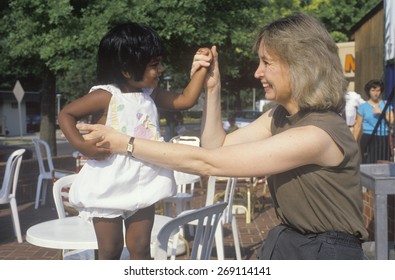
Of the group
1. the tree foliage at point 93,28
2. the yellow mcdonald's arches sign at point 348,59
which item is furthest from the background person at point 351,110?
the yellow mcdonald's arches sign at point 348,59

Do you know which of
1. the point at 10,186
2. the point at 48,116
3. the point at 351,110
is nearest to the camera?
the point at 10,186

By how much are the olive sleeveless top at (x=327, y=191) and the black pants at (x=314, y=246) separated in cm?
2

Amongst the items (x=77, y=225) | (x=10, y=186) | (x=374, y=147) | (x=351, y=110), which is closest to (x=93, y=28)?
(x=351, y=110)

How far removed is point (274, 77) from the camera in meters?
1.76

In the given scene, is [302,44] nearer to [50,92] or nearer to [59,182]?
[59,182]

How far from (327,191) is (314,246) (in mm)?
175

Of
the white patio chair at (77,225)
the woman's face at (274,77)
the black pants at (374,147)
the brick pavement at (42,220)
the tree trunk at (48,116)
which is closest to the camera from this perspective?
the woman's face at (274,77)

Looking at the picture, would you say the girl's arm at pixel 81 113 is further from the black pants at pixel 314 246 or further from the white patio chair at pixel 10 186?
the white patio chair at pixel 10 186

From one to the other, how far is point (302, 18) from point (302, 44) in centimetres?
11

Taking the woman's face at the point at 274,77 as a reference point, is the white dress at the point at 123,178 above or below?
below

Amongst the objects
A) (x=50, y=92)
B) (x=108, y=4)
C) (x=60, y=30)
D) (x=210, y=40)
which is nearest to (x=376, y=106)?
(x=210, y=40)

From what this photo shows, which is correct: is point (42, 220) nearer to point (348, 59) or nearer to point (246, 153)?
point (246, 153)

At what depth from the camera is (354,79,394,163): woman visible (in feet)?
23.0

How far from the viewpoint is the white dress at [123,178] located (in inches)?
76.9
